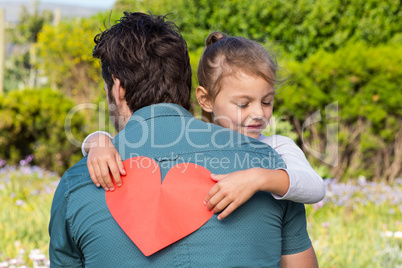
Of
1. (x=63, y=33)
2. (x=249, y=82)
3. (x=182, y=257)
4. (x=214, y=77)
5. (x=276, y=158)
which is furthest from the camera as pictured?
(x=63, y=33)

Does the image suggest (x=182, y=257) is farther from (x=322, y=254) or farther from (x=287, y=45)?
(x=287, y=45)

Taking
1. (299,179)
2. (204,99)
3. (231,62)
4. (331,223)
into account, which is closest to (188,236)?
(299,179)

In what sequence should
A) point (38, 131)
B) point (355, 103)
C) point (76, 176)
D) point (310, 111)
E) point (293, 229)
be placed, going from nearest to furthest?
point (76, 176) → point (293, 229) → point (355, 103) → point (310, 111) → point (38, 131)

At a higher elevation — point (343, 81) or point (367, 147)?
point (343, 81)

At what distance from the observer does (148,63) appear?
148 cm

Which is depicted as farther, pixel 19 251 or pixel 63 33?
pixel 63 33

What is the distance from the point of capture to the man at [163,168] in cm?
129

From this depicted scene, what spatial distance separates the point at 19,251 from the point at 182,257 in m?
2.20

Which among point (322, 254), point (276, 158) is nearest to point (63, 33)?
point (322, 254)

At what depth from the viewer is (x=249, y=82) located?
7.13 ft

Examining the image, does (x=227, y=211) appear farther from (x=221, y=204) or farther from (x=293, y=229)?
(x=293, y=229)

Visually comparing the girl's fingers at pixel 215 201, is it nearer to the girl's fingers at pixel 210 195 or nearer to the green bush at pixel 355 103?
the girl's fingers at pixel 210 195

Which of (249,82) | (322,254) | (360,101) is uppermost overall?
(249,82)

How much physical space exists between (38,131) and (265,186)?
6.55 meters
